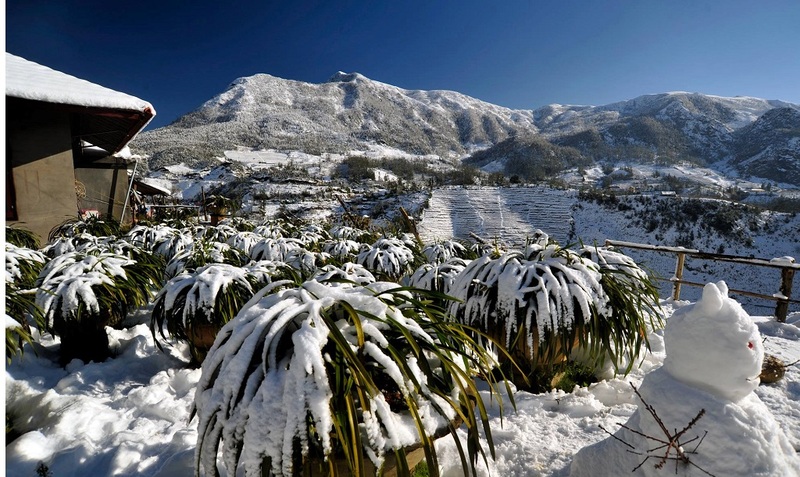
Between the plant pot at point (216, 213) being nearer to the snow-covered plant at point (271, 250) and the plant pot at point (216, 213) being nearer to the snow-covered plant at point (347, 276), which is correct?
the snow-covered plant at point (271, 250)

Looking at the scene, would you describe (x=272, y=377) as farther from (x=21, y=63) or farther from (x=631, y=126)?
(x=631, y=126)

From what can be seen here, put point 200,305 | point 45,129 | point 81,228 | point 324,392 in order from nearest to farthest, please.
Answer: point 324,392 < point 200,305 < point 81,228 < point 45,129

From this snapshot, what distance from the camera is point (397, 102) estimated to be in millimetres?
103875

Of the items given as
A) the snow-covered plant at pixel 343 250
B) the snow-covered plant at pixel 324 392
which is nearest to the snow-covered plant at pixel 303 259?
the snow-covered plant at pixel 343 250

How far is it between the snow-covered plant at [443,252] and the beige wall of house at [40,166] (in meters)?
6.11

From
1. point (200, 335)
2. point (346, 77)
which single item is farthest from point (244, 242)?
point (346, 77)

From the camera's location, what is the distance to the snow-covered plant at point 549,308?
1.76 metres

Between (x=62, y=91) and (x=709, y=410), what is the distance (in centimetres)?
726

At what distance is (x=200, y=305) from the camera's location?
7.14 feet

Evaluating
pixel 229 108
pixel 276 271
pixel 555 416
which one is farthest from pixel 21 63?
pixel 229 108

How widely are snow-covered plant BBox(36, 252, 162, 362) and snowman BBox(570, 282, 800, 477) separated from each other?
3.07m

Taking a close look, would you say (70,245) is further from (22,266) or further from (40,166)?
(40,166)

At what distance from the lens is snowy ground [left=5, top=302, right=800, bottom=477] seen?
1.44 meters

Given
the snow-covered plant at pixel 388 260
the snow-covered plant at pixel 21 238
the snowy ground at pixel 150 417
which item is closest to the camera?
the snowy ground at pixel 150 417
